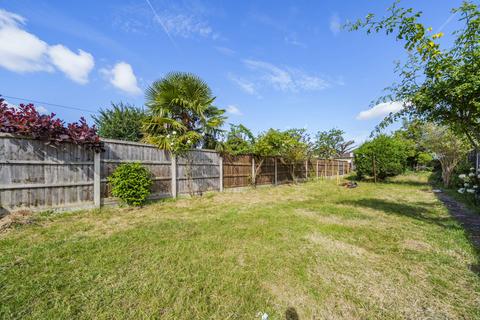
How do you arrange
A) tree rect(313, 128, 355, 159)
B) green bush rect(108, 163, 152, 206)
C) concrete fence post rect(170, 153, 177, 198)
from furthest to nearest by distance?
tree rect(313, 128, 355, 159)
concrete fence post rect(170, 153, 177, 198)
green bush rect(108, 163, 152, 206)

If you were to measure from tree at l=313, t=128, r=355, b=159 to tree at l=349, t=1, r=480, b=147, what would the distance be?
72.7 ft

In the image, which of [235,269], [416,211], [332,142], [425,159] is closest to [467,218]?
[416,211]

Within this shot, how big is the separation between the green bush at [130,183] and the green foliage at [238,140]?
3.91m

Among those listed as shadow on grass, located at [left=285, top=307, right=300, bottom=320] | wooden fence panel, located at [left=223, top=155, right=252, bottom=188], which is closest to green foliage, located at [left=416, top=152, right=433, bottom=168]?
wooden fence panel, located at [left=223, top=155, right=252, bottom=188]

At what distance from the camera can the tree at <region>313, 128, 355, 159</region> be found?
26672 mm

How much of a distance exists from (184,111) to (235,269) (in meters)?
6.98

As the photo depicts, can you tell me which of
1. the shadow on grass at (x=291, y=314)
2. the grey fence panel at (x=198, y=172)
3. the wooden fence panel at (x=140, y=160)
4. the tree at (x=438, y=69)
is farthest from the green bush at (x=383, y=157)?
the shadow on grass at (x=291, y=314)

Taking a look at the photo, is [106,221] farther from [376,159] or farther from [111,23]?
[376,159]

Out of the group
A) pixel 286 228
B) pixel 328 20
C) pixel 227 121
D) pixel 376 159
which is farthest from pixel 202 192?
pixel 376 159

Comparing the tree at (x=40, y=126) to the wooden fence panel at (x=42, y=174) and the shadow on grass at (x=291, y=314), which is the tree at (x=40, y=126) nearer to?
the wooden fence panel at (x=42, y=174)

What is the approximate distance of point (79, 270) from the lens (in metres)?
2.34

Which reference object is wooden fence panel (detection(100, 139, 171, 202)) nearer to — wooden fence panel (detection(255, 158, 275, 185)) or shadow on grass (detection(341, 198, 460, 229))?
wooden fence panel (detection(255, 158, 275, 185))

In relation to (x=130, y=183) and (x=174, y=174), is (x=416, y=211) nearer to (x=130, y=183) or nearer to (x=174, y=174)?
(x=174, y=174)

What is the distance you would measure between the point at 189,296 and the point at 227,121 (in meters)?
7.43
